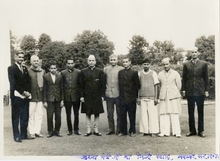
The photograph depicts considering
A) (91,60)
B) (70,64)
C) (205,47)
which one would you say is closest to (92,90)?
(91,60)

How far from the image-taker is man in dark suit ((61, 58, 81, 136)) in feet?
21.4

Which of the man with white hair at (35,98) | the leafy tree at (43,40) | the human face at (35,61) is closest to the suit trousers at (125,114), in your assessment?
the man with white hair at (35,98)

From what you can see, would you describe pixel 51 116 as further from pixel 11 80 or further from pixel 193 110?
pixel 193 110

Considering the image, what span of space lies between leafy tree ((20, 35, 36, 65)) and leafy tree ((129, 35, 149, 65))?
2248 millimetres

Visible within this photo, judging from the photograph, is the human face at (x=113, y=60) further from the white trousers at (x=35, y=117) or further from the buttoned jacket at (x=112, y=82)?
the white trousers at (x=35, y=117)

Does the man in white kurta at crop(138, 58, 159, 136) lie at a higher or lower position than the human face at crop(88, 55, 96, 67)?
lower

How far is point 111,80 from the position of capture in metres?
6.51


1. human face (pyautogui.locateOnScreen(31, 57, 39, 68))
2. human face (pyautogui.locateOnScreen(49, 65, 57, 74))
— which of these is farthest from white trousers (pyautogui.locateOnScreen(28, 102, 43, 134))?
human face (pyautogui.locateOnScreen(31, 57, 39, 68))

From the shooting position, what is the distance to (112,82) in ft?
21.3

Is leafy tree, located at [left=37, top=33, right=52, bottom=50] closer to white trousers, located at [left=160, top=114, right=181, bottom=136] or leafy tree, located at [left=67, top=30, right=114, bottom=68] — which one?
leafy tree, located at [left=67, top=30, right=114, bottom=68]

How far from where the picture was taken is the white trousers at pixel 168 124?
6.33 m

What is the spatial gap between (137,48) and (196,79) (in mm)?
1479

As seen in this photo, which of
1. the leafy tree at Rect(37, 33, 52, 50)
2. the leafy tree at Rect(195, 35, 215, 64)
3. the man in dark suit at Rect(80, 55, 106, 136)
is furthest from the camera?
the leafy tree at Rect(37, 33, 52, 50)

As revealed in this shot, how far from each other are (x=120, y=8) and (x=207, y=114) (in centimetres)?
304
